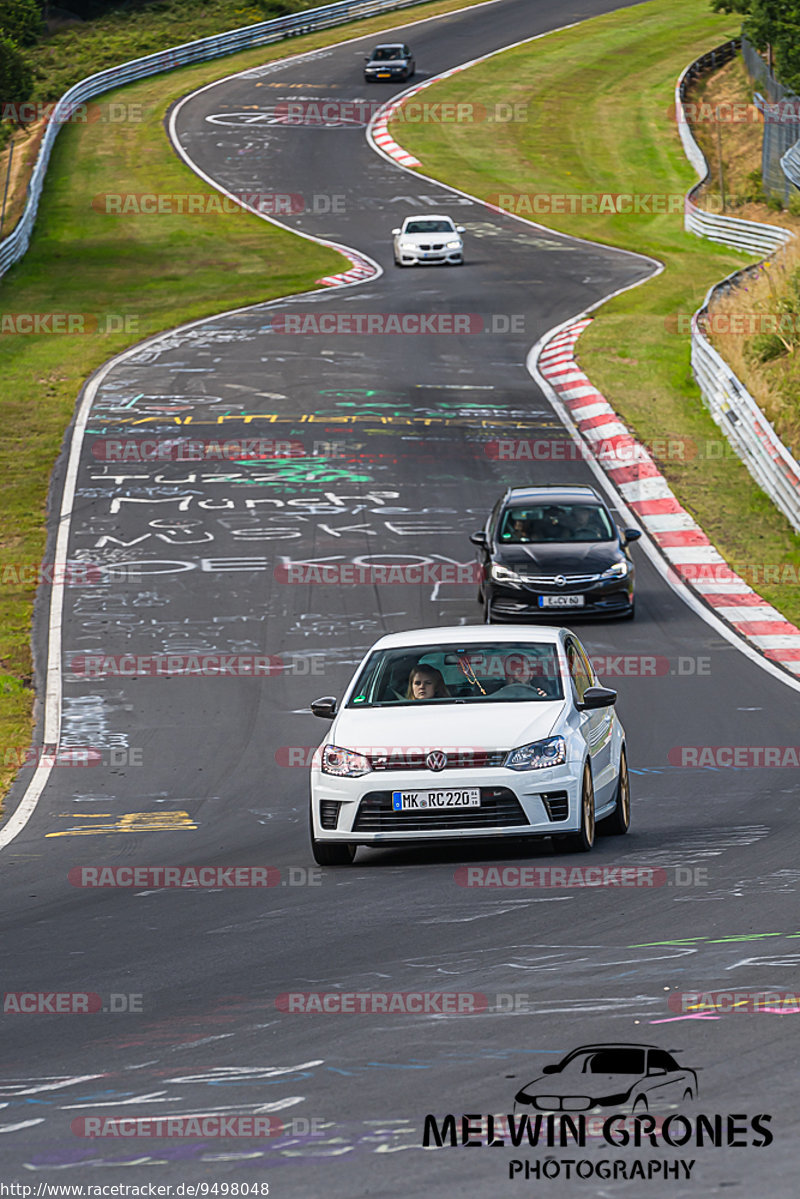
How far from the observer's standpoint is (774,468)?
91.0 ft

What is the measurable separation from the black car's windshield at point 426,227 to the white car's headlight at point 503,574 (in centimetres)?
2796

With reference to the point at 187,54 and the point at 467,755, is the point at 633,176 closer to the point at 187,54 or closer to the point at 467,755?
the point at 187,54

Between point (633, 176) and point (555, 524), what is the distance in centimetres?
4271

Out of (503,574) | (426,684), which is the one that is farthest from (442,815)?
(503,574)

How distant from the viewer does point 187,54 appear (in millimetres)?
80438

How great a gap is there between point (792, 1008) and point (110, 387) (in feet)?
103

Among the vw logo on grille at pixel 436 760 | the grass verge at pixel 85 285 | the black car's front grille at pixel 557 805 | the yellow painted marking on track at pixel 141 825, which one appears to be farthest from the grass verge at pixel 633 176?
the vw logo on grille at pixel 436 760

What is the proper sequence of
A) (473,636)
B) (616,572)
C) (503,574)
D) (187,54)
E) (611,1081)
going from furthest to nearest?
(187,54), (503,574), (616,572), (473,636), (611,1081)

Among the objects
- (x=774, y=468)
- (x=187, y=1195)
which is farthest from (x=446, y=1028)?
(x=774, y=468)

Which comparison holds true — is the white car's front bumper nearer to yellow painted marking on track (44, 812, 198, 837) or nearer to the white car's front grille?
the white car's front grille

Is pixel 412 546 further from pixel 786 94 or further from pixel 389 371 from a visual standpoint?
pixel 786 94

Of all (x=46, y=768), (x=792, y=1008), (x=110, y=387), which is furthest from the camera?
(x=110, y=387)

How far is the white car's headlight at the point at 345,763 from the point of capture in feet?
35.9

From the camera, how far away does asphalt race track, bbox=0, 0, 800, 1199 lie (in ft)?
19.4
